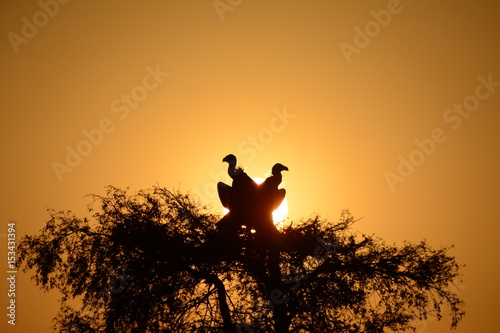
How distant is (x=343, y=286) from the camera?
45.4ft

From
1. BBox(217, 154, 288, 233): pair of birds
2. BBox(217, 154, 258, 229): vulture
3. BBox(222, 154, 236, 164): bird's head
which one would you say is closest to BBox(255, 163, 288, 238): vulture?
BBox(217, 154, 288, 233): pair of birds

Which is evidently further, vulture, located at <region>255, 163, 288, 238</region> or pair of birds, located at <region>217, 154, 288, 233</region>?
pair of birds, located at <region>217, 154, 288, 233</region>

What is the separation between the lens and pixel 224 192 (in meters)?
16.3

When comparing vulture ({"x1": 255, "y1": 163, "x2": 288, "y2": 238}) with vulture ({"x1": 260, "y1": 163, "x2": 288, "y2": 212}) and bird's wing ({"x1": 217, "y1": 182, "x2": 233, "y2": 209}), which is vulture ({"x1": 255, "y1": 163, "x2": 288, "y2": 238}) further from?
bird's wing ({"x1": 217, "y1": 182, "x2": 233, "y2": 209})

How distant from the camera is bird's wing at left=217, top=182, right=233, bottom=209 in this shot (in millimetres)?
16172

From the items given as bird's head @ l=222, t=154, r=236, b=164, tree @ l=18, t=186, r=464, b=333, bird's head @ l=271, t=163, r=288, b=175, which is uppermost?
bird's head @ l=222, t=154, r=236, b=164

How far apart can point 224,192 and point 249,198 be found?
40.7 inches

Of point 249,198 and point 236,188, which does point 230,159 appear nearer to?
point 236,188

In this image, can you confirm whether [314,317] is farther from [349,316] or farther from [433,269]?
[433,269]

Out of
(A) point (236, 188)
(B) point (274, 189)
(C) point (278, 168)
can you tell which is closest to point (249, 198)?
(A) point (236, 188)

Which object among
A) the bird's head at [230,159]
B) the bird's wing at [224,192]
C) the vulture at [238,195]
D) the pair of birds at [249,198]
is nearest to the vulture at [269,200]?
the pair of birds at [249,198]

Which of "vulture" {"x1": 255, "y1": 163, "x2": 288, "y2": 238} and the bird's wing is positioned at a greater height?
the bird's wing

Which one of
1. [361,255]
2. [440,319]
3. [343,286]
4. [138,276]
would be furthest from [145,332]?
[440,319]

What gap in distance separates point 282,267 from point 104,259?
211 inches
